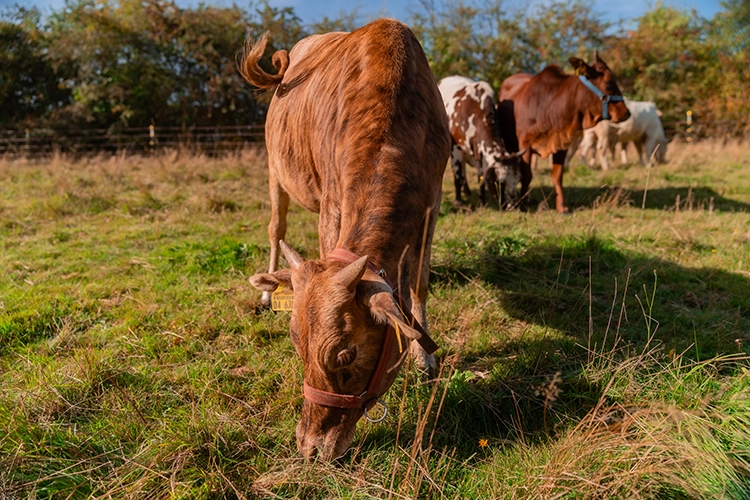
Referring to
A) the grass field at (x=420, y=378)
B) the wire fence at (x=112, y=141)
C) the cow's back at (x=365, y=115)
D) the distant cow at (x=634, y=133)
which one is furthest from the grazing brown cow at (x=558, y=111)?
the wire fence at (x=112, y=141)

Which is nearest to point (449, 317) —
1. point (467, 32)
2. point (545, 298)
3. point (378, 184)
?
point (545, 298)

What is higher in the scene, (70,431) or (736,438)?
(736,438)

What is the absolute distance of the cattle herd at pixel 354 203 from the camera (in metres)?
2.00

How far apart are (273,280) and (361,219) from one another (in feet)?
1.61

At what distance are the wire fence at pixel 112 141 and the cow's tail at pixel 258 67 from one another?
11099 millimetres

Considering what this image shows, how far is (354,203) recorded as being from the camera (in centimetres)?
243

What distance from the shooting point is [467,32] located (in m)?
19.9

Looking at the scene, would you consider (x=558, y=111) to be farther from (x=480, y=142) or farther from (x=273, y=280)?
(x=273, y=280)

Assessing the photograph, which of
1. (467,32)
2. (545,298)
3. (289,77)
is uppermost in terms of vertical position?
(467,32)

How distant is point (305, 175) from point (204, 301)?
1.36 metres

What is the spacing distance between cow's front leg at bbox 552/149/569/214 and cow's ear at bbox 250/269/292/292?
19.1 ft

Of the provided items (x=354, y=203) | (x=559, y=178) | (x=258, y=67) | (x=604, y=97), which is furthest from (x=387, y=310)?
(x=604, y=97)

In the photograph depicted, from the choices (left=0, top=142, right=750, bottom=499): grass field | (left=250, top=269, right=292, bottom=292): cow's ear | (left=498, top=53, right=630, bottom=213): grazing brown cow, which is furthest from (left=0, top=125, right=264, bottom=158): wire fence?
(left=250, top=269, right=292, bottom=292): cow's ear

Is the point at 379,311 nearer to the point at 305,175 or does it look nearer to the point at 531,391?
the point at 531,391
